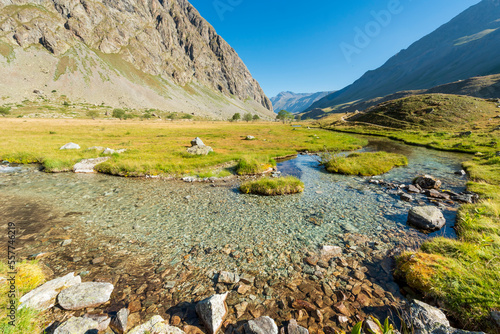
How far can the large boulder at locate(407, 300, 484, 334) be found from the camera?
14.6 feet

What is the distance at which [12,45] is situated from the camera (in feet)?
595

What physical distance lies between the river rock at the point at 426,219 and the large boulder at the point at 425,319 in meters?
7.44

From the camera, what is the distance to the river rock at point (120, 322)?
5031 mm

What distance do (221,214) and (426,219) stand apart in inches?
479

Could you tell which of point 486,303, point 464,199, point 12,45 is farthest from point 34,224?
point 12,45

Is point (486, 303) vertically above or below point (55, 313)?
above

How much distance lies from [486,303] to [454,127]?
92.3m

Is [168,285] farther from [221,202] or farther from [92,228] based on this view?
[221,202]

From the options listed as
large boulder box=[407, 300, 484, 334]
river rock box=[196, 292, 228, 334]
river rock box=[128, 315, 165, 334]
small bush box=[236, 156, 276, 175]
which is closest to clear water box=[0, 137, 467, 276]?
river rock box=[196, 292, 228, 334]

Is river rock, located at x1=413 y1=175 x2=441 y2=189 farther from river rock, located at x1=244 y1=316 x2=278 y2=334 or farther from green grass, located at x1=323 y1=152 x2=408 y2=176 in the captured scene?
river rock, located at x1=244 y1=316 x2=278 y2=334

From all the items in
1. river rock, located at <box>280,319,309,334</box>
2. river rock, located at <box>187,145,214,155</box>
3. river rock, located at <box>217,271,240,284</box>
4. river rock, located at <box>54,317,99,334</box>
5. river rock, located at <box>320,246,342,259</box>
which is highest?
river rock, located at <box>187,145,214,155</box>

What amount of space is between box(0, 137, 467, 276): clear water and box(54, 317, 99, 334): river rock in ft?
10.5

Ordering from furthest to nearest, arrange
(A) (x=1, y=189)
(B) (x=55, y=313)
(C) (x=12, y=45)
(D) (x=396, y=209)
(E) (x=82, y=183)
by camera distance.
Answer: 1. (C) (x=12, y=45)
2. (E) (x=82, y=183)
3. (A) (x=1, y=189)
4. (D) (x=396, y=209)
5. (B) (x=55, y=313)

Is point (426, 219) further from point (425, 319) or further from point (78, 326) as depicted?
point (78, 326)
